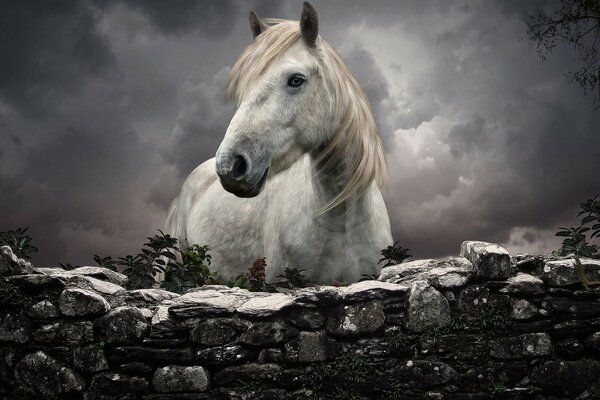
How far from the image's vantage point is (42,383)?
4227mm

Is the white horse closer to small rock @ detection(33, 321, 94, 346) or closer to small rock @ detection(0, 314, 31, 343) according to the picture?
small rock @ detection(33, 321, 94, 346)

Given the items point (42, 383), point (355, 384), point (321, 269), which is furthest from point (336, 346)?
point (42, 383)

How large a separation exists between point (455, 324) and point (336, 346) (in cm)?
80

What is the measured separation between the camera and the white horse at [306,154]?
4469 millimetres

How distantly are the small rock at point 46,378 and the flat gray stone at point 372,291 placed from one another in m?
1.84

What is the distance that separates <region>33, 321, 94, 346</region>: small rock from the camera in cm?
427

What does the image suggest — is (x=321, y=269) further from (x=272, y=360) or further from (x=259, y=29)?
(x=259, y=29)

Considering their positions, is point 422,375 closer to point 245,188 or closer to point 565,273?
point 565,273

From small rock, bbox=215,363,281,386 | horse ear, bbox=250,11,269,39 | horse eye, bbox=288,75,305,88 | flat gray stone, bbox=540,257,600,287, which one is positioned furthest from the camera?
horse ear, bbox=250,11,269,39

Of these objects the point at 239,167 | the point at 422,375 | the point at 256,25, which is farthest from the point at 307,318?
the point at 256,25

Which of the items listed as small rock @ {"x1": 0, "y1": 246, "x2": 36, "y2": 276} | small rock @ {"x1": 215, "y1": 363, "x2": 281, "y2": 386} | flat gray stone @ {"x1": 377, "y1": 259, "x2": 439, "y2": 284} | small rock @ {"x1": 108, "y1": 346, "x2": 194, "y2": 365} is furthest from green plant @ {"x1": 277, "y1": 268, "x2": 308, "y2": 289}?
small rock @ {"x1": 0, "y1": 246, "x2": 36, "y2": 276}

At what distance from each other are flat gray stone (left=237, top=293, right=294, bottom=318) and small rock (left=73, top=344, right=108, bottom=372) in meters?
0.96

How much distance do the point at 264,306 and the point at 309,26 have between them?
2.14m

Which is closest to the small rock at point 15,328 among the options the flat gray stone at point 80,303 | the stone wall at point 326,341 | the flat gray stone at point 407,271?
the stone wall at point 326,341
